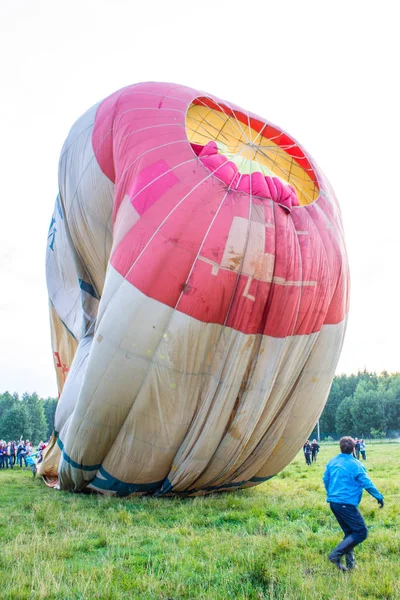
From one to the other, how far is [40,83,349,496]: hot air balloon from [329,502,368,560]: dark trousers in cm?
289

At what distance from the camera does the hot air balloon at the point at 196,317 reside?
22.9 ft

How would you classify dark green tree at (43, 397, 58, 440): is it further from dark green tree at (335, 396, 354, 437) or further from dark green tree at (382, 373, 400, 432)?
dark green tree at (382, 373, 400, 432)

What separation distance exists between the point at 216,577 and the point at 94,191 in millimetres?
6617

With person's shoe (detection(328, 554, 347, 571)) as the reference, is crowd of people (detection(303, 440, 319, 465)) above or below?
below

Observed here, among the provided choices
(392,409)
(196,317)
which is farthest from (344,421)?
(196,317)

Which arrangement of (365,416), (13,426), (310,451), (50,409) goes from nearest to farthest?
1. (310,451)
2. (13,426)
3. (365,416)
4. (50,409)

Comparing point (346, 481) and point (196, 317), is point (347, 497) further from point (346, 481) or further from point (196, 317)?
point (196, 317)

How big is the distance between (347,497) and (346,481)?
0.14m

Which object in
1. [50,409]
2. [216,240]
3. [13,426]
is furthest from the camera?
[50,409]

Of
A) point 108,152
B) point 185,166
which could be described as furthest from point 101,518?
point 108,152

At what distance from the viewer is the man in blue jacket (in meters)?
4.18

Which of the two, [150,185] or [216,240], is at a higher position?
[150,185]

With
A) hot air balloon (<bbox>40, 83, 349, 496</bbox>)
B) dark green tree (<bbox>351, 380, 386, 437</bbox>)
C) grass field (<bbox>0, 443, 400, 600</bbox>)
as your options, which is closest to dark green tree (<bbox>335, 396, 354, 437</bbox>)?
dark green tree (<bbox>351, 380, 386, 437</bbox>)

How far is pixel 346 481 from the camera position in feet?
14.4
